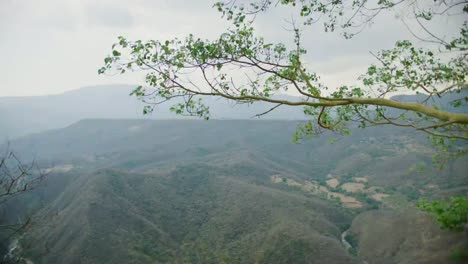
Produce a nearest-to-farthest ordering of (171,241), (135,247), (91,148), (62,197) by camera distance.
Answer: (135,247) → (171,241) → (62,197) → (91,148)

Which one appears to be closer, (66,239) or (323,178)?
(66,239)

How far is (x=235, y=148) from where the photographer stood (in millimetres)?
99750

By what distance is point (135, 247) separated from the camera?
36094 mm

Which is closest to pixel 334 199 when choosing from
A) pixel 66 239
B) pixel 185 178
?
pixel 185 178

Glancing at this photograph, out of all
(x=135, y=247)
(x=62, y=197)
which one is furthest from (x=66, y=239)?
(x=62, y=197)

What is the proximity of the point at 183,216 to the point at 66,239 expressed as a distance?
1546 centimetres

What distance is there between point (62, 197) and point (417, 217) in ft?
174

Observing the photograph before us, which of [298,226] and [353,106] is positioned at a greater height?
[353,106]

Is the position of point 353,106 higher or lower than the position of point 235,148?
higher

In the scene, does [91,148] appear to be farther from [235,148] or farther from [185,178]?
[185,178]

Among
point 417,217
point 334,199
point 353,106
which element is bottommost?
point 334,199

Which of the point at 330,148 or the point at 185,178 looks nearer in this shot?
the point at 185,178

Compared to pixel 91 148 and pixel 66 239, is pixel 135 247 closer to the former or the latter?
pixel 66 239

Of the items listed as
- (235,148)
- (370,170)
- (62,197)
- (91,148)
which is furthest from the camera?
(91,148)
